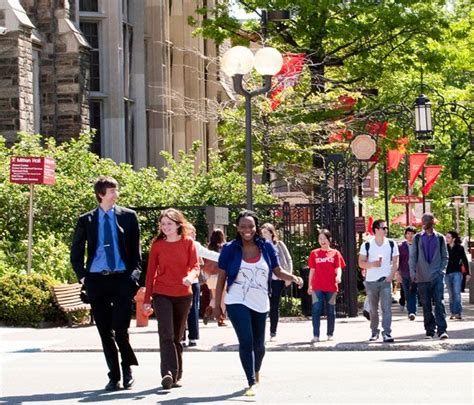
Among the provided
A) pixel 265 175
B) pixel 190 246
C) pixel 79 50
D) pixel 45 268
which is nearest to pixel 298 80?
pixel 265 175

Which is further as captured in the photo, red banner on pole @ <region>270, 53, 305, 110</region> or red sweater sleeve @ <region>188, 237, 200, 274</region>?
red banner on pole @ <region>270, 53, 305, 110</region>

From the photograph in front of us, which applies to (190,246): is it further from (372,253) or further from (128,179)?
(128,179)

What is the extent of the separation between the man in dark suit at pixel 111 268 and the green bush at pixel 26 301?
37.2ft

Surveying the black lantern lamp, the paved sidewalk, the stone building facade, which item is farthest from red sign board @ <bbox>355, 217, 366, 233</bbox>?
the paved sidewalk

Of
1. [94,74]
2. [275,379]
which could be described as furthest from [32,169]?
[94,74]

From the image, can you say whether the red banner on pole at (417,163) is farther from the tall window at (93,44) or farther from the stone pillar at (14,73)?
the stone pillar at (14,73)

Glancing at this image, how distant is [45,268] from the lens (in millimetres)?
27844

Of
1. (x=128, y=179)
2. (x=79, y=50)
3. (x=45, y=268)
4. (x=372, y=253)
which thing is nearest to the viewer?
(x=372, y=253)

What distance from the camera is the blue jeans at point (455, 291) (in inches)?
1054

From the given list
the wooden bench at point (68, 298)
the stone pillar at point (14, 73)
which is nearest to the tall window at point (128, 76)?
the stone pillar at point (14, 73)

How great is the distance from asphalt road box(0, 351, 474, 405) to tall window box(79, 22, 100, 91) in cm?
2190

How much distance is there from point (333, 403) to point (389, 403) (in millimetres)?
464

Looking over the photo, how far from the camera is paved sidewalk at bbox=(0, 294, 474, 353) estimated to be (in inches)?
773

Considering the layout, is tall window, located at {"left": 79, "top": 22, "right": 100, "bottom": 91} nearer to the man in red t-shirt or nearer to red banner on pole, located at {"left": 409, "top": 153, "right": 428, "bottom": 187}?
red banner on pole, located at {"left": 409, "top": 153, "right": 428, "bottom": 187}
